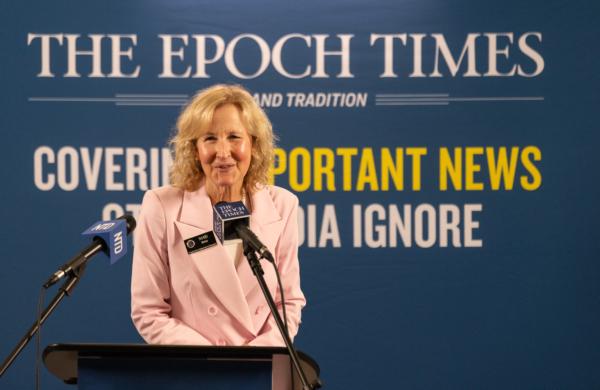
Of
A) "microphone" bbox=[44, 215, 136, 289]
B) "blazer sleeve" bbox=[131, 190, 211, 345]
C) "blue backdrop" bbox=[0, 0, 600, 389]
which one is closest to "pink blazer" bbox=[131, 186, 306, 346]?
"blazer sleeve" bbox=[131, 190, 211, 345]

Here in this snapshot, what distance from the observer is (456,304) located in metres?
3.70

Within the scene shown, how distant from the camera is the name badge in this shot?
2.06 meters

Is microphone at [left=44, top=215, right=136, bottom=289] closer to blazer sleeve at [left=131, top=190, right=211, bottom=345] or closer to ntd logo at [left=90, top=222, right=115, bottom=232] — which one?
ntd logo at [left=90, top=222, right=115, bottom=232]

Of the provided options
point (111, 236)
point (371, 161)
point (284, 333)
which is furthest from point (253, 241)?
point (371, 161)

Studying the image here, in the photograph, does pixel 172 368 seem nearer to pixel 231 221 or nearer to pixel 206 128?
pixel 231 221

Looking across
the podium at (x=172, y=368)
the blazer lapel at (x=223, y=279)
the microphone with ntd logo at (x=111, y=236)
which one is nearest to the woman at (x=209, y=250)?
the blazer lapel at (x=223, y=279)

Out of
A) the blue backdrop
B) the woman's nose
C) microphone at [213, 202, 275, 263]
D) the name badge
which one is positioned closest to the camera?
microphone at [213, 202, 275, 263]

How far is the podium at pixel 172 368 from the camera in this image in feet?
5.00

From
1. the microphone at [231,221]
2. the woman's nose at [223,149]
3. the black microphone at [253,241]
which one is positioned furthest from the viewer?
the woman's nose at [223,149]

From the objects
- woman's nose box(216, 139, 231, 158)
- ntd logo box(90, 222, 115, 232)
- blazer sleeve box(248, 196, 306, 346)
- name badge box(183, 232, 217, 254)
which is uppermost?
woman's nose box(216, 139, 231, 158)

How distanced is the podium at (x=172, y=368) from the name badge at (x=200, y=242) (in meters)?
0.55

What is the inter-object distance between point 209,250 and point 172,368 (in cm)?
63

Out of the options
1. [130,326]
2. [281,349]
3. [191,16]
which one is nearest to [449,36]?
[191,16]

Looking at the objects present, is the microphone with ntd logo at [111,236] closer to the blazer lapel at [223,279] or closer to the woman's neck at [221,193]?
the blazer lapel at [223,279]
